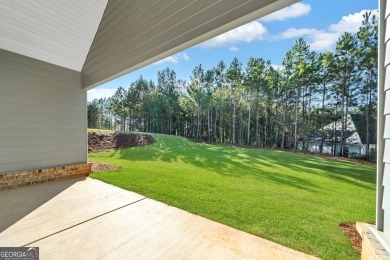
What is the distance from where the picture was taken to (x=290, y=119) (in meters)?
21.8

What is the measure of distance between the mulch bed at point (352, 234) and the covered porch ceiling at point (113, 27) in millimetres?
2838

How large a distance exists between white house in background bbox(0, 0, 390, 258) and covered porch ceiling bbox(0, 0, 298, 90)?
11 mm

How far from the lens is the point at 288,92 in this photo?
2003cm

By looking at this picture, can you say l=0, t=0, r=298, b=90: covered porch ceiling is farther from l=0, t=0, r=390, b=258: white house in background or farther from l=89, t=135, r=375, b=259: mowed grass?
l=89, t=135, r=375, b=259: mowed grass

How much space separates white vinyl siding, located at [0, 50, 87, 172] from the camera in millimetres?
4094

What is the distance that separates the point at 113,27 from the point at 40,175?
13.1 ft

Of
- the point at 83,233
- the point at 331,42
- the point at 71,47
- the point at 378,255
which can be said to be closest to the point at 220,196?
the point at 83,233

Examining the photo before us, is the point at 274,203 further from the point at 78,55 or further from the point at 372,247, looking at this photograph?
the point at 78,55

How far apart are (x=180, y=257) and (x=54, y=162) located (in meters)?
4.60

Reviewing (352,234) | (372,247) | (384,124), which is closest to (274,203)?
(352,234)

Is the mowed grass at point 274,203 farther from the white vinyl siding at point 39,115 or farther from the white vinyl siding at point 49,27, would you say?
the white vinyl siding at point 49,27

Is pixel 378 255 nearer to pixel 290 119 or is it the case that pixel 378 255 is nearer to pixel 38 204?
pixel 38 204

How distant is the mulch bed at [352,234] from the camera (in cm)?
222

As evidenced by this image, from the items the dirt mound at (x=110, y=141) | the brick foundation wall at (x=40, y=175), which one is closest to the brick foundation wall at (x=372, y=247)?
the brick foundation wall at (x=40, y=175)
